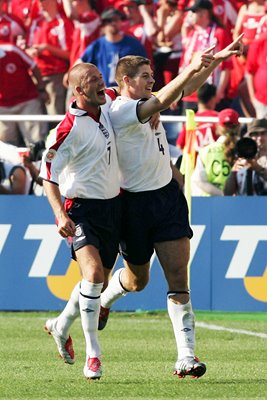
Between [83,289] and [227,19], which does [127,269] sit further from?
[227,19]

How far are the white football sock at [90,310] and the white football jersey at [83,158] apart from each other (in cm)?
65

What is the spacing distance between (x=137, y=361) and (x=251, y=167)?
434 cm

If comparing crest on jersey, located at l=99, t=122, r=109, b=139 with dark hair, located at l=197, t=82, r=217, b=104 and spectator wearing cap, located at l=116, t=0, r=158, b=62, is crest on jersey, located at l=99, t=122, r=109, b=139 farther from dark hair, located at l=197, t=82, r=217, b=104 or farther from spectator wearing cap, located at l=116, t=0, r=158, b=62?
spectator wearing cap, located at l=116, t=0, r=158, b=62

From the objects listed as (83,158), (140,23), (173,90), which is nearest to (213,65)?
(173,90)

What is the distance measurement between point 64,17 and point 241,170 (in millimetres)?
4653

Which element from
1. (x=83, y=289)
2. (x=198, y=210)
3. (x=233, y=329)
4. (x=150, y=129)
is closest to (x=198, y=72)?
(x=150, y=129)

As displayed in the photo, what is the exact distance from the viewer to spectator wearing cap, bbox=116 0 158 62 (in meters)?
17.0

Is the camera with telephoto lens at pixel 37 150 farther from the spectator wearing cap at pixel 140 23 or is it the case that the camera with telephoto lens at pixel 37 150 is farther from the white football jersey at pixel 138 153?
the white football jersey at pixel 138 153

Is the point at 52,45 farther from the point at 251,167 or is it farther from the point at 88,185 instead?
the point at 88,185

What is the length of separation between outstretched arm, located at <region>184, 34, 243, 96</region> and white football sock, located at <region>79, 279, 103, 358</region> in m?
1.55

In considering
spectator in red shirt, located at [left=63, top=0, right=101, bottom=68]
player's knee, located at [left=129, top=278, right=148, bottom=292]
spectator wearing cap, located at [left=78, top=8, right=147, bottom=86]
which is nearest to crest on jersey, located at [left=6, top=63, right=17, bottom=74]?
spectator in red shirt, located at [left=63, top=0, right=101, bottom=68]

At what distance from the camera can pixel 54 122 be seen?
14625 millimetres

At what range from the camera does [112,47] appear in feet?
53.3

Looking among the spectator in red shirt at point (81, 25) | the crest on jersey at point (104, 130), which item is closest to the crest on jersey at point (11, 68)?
the spectator in red shirt at point (81, 25)
